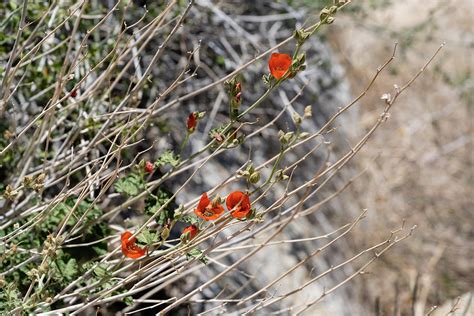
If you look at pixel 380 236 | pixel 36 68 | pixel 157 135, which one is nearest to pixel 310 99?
pixel 380 236

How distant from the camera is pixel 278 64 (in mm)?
1594

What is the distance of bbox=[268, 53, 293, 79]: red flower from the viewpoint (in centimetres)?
158

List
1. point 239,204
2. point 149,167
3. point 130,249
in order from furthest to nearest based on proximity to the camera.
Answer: point 149,167
point 130,249
point 239,204

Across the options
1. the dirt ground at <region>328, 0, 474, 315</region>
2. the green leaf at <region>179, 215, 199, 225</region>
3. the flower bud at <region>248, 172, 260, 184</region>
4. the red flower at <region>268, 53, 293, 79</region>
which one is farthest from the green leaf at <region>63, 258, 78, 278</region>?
the dirt ground at <region>328, 0, 474, 315</region>

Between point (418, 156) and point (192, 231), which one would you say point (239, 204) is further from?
point (418, 156)

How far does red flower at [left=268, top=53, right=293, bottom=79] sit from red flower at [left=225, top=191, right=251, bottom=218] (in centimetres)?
28

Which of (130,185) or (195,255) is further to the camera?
(130,185)

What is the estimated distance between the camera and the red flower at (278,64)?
62.1 inches

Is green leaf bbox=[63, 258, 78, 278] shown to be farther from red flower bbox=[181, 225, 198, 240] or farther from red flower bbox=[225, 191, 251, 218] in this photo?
red flower bbox=[225, 191, 251, 218]

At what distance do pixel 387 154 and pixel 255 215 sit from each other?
10.6ft

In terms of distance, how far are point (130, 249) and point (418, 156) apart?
3.42 meters

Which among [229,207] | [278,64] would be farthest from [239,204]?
[278,64]

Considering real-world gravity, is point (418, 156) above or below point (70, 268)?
below

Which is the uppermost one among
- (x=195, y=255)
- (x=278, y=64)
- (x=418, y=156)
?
(x=278, y=64)
